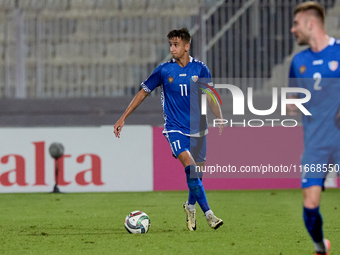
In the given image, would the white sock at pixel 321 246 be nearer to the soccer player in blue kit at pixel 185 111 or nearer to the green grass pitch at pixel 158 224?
the green grass pitch at pixel 158 224

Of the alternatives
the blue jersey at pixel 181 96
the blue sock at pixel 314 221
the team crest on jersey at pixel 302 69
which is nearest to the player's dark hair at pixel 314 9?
the team crest on jersey at pixel 302 69

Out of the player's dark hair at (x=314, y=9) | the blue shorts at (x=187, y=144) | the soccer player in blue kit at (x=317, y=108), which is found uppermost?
the player's dark hair at (x=314, y=9)

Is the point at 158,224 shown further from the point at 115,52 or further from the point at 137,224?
the point at 115,52

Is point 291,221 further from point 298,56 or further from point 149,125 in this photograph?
point 149,125

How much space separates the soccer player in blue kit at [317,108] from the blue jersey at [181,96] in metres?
2.09

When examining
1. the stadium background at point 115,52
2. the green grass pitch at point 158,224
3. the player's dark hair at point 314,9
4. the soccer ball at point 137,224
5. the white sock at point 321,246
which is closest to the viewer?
the player's dark hair at point 314,9

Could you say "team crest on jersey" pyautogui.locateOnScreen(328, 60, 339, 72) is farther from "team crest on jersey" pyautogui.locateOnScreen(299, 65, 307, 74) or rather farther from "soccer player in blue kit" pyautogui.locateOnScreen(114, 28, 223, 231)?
"soccer player in blue kit" pyautogui.locateOnScreen(114, 28, 223, 231)

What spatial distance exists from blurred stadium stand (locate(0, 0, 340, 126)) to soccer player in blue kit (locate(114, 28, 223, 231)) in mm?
4428

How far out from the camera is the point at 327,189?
994 cm

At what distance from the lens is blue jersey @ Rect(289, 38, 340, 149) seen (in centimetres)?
365

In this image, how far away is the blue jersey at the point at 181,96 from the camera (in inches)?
224

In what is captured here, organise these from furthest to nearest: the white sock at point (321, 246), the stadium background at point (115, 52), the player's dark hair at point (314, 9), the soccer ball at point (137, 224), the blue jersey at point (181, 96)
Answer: the stadium background at point (115, 52)
the blue jersey at point (181, 96)
the soccer ball at point (137, 224)
the white sock at point (321, 246)
the player's dark hair at point (314, 9)

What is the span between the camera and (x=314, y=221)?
3662mm

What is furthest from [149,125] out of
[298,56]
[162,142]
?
[298,56]
